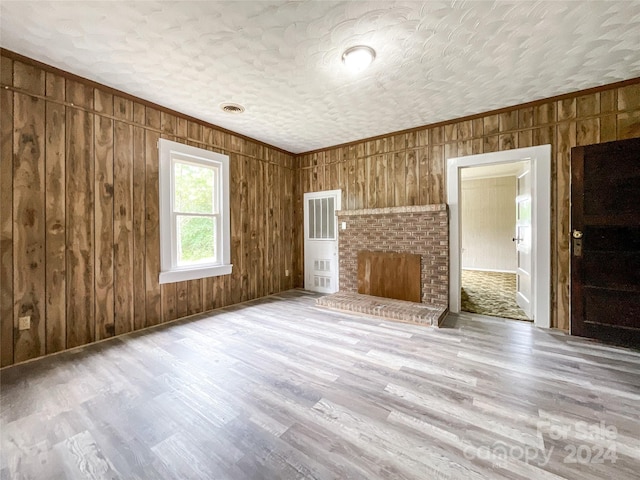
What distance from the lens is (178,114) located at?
11.3 ft

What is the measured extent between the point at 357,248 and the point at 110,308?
3.41 metres

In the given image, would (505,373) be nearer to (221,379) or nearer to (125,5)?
(221,379)

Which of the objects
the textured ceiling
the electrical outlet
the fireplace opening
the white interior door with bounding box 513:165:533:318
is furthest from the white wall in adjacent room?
the electrical outlet

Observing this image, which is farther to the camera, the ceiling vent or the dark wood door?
the ceiling vent

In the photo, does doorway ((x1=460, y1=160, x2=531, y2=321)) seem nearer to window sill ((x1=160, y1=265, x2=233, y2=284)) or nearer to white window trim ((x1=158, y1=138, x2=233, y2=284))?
window sill ((x1=160, y1=265, x2=233, y2=284))

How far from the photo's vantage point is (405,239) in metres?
3.94

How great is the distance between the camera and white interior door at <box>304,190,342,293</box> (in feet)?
16.3

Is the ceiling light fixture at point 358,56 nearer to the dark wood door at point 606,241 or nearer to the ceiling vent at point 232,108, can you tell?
the ceiling vent at point 232,108

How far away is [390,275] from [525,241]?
1.91 meters

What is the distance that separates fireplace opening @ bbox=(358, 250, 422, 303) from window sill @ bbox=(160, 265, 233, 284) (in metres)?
2.19

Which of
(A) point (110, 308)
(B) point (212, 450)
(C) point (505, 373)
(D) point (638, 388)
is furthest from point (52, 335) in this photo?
(D) point (638, 388)

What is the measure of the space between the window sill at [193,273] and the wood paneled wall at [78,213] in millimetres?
112

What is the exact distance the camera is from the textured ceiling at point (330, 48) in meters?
1.84

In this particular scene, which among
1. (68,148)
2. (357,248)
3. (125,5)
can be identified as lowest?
(357,248)
